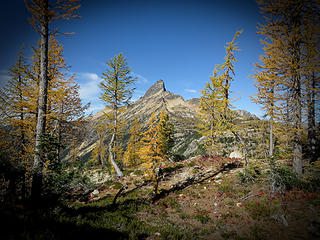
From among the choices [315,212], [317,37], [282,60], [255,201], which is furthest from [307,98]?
[255,201]

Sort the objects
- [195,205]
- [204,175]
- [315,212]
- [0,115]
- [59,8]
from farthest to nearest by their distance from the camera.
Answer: [204,175]
[0,115]
[195,205]
[59,8]
[315,212]

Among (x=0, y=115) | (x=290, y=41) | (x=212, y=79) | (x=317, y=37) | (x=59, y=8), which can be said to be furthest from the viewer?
(x=212, y=79)

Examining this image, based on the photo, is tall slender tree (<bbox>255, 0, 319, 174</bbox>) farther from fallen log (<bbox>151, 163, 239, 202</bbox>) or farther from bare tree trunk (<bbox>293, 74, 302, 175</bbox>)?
fallen log (<bbox>151, 163, 239, 202</bbox>)

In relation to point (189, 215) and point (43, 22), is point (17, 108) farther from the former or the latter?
point (189, 215)

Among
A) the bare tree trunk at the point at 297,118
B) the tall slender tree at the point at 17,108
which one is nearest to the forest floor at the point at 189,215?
the bare tree trunk at the point at 297,118

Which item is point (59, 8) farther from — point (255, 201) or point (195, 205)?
point (255, 201)

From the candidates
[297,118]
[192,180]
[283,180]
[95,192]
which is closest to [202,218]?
[283,180]

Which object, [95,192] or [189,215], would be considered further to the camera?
[95,192]

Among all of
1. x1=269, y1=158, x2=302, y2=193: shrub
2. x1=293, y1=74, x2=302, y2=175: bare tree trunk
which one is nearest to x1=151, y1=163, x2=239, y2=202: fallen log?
x1=269, y1=158, x2=302, y2=193: shrub

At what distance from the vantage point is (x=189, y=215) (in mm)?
8016

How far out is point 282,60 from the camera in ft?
26.9

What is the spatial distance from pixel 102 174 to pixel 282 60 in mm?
21362

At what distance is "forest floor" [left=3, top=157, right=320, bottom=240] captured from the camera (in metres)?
4.28

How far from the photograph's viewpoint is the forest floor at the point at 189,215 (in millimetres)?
4280
